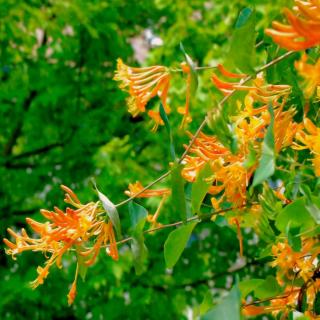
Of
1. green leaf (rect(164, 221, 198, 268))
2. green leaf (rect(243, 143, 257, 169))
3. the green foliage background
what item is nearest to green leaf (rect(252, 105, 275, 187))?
green leaf (rect(243, 143, 257, 169))

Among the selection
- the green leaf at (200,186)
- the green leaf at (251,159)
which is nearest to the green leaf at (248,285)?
the green leaf at (200,186)

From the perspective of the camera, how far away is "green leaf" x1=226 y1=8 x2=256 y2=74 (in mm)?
667

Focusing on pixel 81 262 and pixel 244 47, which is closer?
pixel 244 47

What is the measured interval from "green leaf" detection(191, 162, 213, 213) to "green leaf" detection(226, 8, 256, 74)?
0.11 metres

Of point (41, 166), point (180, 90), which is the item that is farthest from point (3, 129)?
point (180, 90)

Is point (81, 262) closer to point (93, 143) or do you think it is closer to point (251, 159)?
point (251, 159)

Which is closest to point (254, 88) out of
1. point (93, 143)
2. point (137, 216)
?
point (137, 216)

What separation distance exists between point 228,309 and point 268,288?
0.28 m

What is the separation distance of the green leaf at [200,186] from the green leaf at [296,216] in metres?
0.08

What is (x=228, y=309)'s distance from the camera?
57cm

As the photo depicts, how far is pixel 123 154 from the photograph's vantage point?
3.24 meters

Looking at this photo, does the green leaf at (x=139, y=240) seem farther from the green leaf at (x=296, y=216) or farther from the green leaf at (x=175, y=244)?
the green leaf at (x=296, y=216)

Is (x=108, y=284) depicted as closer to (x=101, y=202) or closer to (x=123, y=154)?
(x=123, y=154)

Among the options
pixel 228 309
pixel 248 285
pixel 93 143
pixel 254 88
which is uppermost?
pixel 254 88
